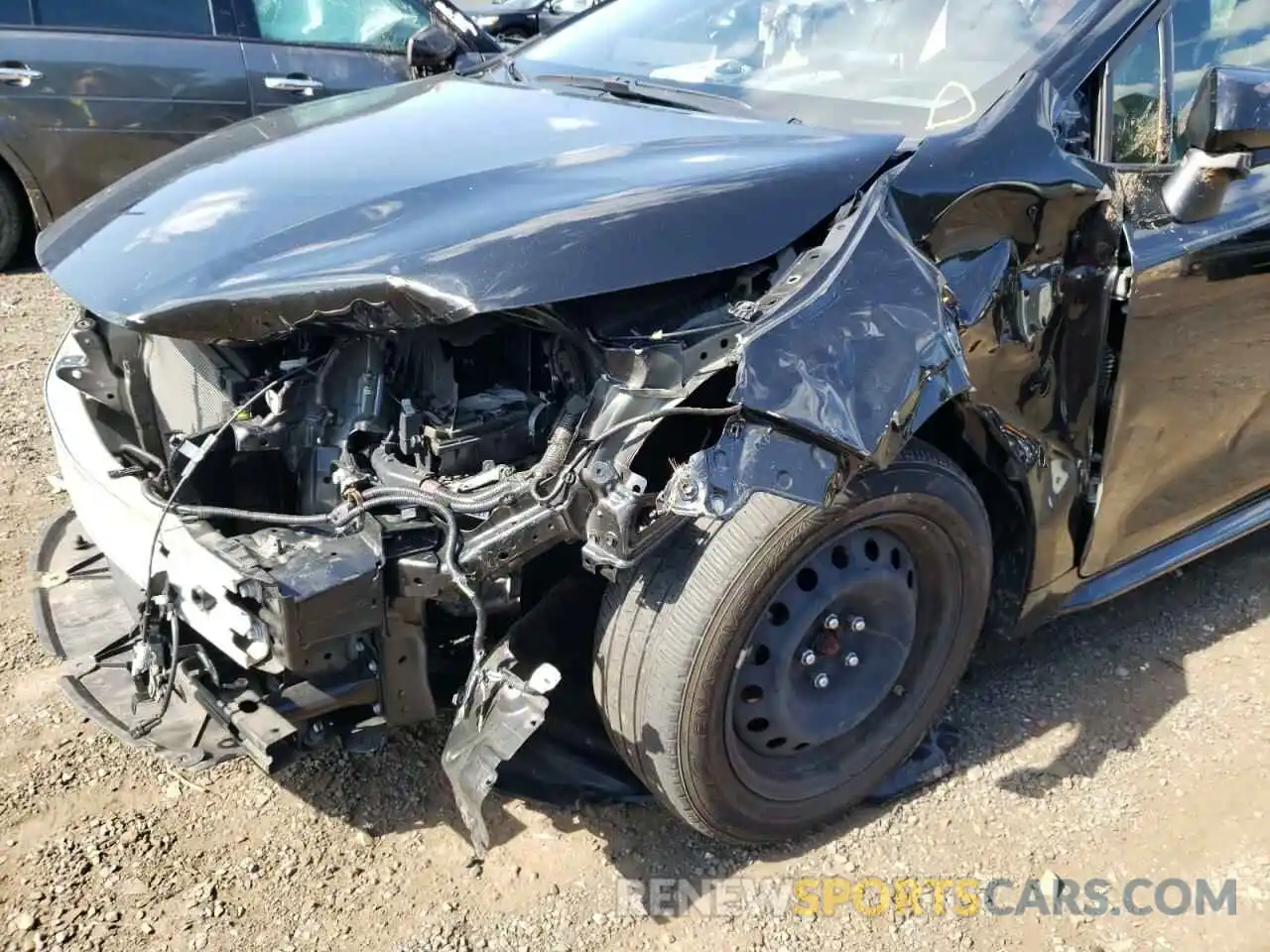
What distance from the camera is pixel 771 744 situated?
228 cm

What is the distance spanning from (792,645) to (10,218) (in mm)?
5515

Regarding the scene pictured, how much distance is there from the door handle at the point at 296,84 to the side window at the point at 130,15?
1.27ft

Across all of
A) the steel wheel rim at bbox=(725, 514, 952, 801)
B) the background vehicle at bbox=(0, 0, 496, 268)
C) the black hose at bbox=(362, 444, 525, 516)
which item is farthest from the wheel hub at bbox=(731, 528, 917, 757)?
the background vehicle at bbox=(0, 0, 496, 268)

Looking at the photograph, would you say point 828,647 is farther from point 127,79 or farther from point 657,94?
point 127,79

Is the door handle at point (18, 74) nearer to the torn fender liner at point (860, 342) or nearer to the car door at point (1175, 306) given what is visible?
the torn fender liner at point (860, 342)

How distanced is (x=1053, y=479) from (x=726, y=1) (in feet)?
5.13

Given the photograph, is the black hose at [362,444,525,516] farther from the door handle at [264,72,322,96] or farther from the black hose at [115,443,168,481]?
the door handle at [264,72,322,96]

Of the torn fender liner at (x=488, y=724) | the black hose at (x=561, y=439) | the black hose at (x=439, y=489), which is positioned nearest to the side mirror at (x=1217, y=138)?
the black hose at (x=561, y=439)

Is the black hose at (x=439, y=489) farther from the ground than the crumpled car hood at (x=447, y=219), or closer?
closer

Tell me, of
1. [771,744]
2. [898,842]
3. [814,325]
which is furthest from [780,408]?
[898,842]

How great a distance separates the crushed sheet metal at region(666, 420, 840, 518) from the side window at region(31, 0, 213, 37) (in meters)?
5.11

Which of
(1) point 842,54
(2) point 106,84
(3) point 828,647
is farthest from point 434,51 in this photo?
(2) point 106,84

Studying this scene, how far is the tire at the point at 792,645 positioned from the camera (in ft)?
6.49

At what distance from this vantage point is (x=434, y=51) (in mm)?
3672
